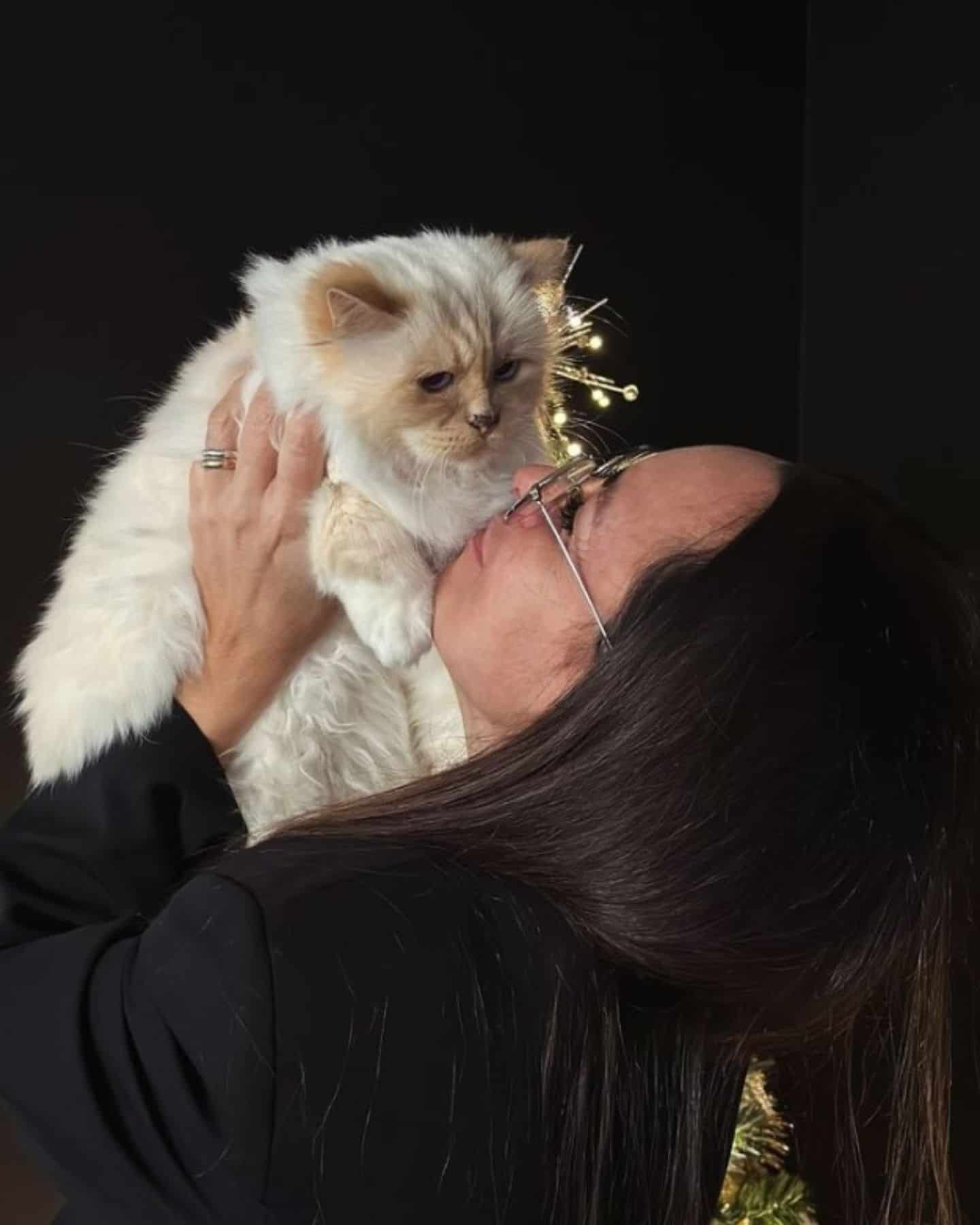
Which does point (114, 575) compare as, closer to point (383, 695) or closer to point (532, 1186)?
point (383, 695)

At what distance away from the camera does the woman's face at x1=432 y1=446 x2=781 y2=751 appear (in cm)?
97

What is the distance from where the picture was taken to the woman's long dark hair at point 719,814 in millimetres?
838

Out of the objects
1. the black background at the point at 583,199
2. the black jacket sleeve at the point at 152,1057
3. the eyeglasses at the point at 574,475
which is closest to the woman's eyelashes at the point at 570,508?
the eyeglasses at the point at 574,475

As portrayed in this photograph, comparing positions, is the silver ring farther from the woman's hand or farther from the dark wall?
the dark wall

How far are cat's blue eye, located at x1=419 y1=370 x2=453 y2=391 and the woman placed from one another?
168 mm

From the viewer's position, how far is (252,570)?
3.97 ft

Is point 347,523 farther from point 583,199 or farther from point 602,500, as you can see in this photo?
point 583,199

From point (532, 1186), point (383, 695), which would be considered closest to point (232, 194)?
point (383, 695)

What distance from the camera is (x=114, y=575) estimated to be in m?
1.24

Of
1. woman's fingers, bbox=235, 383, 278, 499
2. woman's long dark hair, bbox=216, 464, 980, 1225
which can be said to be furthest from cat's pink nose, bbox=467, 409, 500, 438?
woman's long dark hair, bbox=216, 464, 980, 1225

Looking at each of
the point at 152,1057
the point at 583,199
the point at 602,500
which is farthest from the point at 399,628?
the point at 583,199

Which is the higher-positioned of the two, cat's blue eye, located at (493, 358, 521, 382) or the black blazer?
cat's blue eye, located at (493, 358, 521, 382)

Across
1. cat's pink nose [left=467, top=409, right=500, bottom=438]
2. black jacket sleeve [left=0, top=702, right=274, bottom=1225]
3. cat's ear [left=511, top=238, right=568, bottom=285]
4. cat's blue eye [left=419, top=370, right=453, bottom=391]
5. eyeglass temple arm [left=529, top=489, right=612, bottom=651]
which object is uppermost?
cat's ear [left=511, top=238, right=568, bottom=285]

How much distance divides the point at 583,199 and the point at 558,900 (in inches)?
63.5
